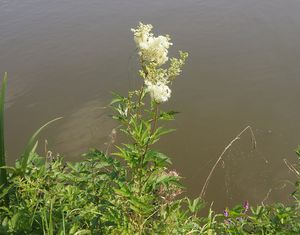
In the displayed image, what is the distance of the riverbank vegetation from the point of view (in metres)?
2.49

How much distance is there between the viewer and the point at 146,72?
252cm

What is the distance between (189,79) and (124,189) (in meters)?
5.00

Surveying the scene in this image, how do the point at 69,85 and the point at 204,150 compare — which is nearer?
the point at 204,150

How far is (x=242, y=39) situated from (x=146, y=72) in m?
6.27

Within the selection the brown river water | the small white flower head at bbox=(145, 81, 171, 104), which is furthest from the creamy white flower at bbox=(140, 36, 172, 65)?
the brown river water

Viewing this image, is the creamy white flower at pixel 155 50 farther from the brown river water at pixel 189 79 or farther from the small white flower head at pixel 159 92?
the brown river water at pixel 189 79

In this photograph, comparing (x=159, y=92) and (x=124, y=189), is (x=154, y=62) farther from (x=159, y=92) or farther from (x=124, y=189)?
(x=124, y=189)

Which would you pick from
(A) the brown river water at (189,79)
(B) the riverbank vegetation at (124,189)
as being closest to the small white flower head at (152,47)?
(B) the riverbank vegetation at (124,189)

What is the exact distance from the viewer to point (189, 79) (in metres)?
7.28

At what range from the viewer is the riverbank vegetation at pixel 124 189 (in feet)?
8.18

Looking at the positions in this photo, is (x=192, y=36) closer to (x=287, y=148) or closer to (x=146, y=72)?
(x=287, y=148)

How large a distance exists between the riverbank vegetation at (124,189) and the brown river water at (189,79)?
169cm

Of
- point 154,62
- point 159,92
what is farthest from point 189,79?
point 159,92

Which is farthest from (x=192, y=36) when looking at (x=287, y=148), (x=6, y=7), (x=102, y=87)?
(x=6, y=7)
